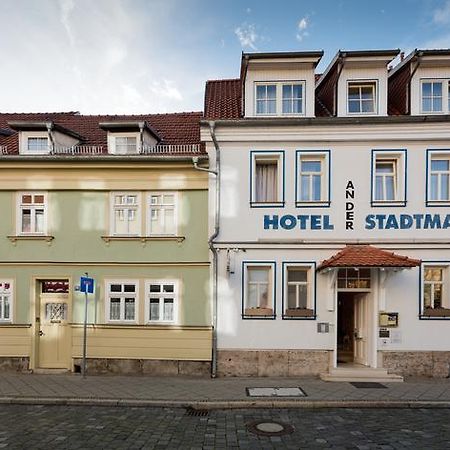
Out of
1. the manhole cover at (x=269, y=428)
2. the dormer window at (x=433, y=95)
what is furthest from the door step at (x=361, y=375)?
the dormer window at (x=433, y=95)

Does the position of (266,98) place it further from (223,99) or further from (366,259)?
(366,259)

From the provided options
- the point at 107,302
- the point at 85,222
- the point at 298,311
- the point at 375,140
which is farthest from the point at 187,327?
the point at 375,140

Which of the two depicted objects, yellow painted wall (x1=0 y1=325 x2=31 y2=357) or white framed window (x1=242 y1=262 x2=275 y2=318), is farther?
yellow painted wall (x1=0 y1=325 x2=31 y2=357)

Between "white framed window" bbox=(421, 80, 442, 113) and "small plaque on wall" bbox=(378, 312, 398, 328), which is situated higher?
"white framed window" bbox=(421, 80, 442, 113)

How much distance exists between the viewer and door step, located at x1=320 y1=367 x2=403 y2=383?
10.8 meters

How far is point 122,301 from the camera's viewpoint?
38.8 ft

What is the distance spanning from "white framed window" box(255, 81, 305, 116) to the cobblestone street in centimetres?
835

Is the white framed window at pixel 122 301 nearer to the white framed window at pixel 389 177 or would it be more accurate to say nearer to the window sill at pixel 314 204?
the window sill at pixel 314 204

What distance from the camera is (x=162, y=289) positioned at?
1177cm

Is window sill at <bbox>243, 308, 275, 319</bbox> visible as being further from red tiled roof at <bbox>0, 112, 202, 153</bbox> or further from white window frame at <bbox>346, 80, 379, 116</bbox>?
white window frame at <bbox>346, 80, 379, 116</bbox>

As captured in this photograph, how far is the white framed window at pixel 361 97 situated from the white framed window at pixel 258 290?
543cm

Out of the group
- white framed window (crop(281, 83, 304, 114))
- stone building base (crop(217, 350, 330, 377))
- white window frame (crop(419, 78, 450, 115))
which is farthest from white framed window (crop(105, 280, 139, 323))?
white window frame (crop(419, 78, 450, 115))

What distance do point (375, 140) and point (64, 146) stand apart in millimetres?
9775

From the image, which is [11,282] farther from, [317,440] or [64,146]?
[317,440]
